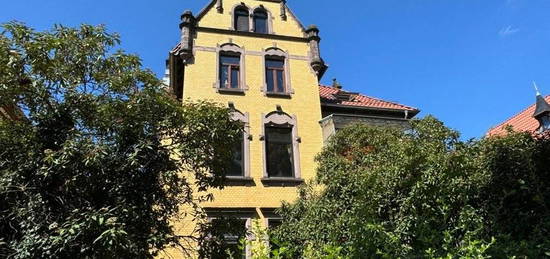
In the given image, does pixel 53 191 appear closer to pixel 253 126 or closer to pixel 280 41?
pixel 253 126

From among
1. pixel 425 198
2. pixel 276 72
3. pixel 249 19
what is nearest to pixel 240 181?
pixel 276 72

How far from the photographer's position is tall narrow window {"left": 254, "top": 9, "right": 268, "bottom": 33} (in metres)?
19.0

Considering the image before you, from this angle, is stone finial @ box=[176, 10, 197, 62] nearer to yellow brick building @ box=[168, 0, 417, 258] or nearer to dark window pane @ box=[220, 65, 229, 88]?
yellow brick building @ box=[168, 0, 417, 258]

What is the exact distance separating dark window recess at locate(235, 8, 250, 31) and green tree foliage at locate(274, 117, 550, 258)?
22.7 feet

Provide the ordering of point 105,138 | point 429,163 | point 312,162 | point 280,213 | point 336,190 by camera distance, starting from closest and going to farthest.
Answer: point 105,138 → point 429,163 → point 336,190 → point 280,213 → point 312,162

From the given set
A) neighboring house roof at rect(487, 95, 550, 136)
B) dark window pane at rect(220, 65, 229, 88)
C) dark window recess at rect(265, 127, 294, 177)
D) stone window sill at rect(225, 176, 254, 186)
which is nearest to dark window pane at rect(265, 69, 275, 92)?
dark window pane at rect(220, 65, 229, 88)

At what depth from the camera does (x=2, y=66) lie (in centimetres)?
788

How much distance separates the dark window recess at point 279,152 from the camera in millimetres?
16344

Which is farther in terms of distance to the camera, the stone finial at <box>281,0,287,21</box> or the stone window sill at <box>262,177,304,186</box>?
the stone finial at <box>281,0,287,21</box>

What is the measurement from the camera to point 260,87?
57.4 feet

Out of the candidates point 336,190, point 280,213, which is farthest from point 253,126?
point 336,190

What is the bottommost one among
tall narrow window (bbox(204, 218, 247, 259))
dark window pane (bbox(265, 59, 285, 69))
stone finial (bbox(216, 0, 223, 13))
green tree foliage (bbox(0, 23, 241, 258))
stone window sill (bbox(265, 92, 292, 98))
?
tall narrow window (bbox(204, 218, 247, 259))

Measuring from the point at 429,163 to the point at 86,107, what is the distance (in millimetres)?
7088

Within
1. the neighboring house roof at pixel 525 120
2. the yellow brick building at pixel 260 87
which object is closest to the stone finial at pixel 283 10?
the yellow brick building at pixel 260 87
